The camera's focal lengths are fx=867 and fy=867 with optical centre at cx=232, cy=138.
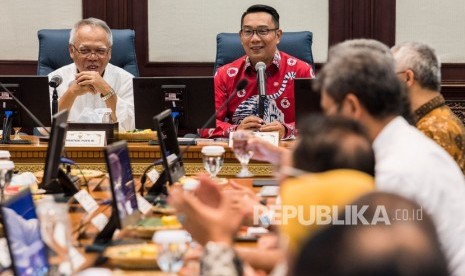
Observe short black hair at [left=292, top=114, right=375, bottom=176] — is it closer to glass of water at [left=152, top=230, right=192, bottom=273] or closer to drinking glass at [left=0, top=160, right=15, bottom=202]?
glass of water at [left=152, top=230, right=192, bottom=273]

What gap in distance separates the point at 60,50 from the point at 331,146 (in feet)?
14.1

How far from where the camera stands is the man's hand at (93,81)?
485 cm

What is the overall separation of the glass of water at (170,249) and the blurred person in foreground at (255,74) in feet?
9.65

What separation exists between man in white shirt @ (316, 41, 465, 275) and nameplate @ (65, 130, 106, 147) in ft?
7.53

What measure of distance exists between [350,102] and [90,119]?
2900mm

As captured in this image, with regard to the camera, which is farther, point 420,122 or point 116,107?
point 116,107

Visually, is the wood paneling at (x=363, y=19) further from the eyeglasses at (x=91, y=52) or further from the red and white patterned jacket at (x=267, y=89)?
the eyeglasses at (x=91, y=52)

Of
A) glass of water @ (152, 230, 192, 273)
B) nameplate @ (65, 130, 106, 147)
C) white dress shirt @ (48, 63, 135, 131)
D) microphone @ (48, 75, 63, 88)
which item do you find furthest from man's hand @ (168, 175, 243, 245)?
white dress shirt @ (48, 63, 135, 131)

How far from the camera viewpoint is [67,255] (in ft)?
6.56

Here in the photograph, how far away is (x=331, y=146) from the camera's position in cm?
138

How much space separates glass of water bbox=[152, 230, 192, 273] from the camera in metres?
1.88

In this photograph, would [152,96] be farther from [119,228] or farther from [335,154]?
[335,154]

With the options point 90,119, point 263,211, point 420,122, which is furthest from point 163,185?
point 90,119

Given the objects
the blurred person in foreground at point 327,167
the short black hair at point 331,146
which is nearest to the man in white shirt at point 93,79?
the blurred person in foreground at point 327,167
